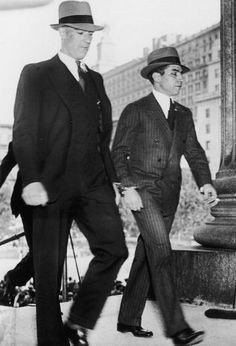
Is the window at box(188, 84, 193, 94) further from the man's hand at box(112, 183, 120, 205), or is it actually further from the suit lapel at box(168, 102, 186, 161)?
the man's hand at box(112, 183, 120, 205)

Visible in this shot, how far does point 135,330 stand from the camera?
100 inches

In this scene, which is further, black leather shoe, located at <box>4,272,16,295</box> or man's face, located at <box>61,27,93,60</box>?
black leather shoe, located at <box>4,272,16,295</box>

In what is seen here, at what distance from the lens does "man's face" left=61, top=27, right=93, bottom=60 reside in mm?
2465

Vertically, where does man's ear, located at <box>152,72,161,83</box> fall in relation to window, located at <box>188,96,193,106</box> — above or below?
above

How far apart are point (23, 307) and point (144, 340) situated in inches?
29.7

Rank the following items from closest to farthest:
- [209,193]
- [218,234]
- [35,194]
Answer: [35,194] < [209,193] < [218,234]

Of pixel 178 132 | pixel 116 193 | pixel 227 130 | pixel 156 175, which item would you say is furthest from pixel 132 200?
pixel 227 130

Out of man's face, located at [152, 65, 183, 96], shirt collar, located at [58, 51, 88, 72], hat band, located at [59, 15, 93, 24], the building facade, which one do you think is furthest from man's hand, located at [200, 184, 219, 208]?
hat band, located at [59, 15, 93, 24]

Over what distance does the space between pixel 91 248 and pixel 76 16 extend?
42.6 inches

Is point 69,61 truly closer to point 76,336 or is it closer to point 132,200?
point 132,200

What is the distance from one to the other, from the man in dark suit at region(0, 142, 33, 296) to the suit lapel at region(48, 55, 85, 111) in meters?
0.43

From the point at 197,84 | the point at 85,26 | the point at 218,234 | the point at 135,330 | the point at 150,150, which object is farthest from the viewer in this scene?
the point at 218,234

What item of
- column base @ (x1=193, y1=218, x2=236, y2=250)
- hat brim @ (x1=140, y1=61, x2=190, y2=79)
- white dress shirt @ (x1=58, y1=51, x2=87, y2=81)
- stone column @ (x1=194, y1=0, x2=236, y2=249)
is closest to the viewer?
white dress shirt @ (x1=58, y1=51, x2=87, y2=81)

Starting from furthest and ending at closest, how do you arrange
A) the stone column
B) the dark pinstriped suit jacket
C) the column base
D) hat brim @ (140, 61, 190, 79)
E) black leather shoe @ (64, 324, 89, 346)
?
the stone column, the column base, hat brim @ (140, 61, 190, 79), the dark pinstriped suit jacket, black leather shoe @ (64, 324, 89, 346)
